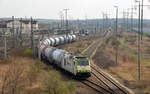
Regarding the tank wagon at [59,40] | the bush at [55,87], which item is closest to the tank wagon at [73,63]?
the bush at [55,87]

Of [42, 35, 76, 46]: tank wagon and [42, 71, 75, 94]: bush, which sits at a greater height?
[42, 35, 76, 46]: tank wagon

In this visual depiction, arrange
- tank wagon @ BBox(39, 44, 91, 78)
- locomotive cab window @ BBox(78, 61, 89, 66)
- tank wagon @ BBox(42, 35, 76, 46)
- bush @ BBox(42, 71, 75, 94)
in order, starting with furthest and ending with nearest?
tank wagon @ BBox(42, 35, 76, 46) → locomotive cab window @ BBox(78, 61, 89, 66) → tank wagon @ BBox(39, 44, 91, 78) → bush @ BBox(42, 71, 75, 94)

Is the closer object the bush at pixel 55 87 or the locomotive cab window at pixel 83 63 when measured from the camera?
the bush at pixel 55 87

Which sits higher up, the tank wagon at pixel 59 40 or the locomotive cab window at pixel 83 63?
the tank wagon at pixel 59 40

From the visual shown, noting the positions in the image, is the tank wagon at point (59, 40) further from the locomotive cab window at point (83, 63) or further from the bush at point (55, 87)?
the bush at point (55, 87)

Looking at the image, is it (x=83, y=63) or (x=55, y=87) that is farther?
(x=83, y=63)

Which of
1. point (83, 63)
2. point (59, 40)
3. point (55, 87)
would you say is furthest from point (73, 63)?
point (59, 40)

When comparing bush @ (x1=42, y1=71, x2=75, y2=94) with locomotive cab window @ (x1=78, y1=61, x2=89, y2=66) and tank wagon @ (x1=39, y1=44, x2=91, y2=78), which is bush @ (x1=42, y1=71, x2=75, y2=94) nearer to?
tank wagon @ (x1=39, y1=44, x2=91, y2=78)

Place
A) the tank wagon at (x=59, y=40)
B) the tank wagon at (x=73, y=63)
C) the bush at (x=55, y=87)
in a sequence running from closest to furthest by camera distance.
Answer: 1. the bush at (x=55, y=87)
2. the tank wagon at (x=73, y=63)
3. the tank wagon at (x=59, y=40)

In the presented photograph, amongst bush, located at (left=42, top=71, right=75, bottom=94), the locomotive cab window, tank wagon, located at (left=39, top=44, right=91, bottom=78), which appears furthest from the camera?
the locomotive cab window

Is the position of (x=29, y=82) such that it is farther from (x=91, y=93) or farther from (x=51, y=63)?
(x=51, y=63)

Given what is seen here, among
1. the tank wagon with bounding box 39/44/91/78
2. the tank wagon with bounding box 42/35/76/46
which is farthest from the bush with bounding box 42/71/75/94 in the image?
the tank wagon with bounding box 42/35/76/46

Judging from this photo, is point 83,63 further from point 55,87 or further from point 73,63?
point 55,87

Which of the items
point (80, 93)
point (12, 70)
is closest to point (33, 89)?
point (12, 70)
